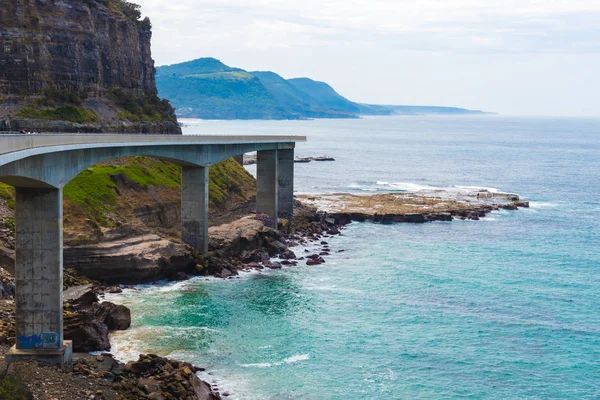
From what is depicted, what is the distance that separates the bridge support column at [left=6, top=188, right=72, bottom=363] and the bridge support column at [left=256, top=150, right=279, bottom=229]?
1945 inches

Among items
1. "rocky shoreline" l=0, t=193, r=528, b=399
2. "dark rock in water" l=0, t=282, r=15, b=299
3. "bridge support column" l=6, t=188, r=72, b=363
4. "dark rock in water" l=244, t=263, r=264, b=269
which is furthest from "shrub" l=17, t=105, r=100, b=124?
"bridge support column" l=6, t=188, r=72, b=363

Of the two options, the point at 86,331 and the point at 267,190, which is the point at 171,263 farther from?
the point at 267,190

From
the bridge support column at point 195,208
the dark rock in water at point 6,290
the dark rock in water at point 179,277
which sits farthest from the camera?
the bridge support column at point 195,208

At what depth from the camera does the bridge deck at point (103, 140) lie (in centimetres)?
3256

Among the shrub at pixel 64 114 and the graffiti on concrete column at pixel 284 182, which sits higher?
the shrub at pixel 64 114

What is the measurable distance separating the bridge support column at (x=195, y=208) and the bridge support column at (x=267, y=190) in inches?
682

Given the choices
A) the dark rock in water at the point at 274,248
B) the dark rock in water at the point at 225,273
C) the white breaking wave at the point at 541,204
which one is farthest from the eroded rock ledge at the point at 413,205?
the dark rock in water at the point at 225,273

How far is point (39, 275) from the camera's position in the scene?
40188mm

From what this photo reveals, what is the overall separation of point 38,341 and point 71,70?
59555 millimetres

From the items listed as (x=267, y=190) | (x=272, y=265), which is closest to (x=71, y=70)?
(x=267, y=190)

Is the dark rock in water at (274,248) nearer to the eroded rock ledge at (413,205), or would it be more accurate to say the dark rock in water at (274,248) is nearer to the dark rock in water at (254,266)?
the dark rock in water at (254,266)

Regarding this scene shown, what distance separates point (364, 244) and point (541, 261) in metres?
19.1

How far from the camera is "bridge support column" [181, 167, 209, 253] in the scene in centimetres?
7169

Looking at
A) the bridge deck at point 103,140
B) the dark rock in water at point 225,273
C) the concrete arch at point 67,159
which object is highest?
the bridge deck at point 103,140
